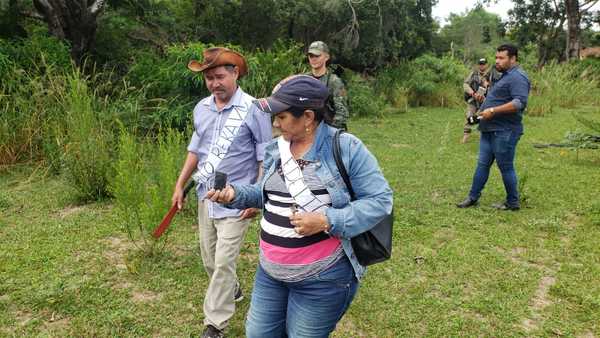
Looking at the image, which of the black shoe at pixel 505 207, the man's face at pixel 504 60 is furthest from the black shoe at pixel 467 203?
the man's face at pixel 504 60

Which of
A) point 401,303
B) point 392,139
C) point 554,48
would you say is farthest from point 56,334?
point 554,48

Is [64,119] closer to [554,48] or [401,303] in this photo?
[401,303]

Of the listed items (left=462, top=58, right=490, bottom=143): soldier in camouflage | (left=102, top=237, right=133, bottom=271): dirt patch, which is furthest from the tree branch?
(left=462, top=58, right=490, bottom=143): soldier in camouflage

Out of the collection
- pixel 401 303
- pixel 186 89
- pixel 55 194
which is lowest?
pixel 401 303

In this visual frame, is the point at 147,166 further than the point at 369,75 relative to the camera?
No

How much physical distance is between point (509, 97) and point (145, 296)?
13.5 ft

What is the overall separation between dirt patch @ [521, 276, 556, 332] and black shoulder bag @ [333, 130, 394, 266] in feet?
6.32

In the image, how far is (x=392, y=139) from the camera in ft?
33.4

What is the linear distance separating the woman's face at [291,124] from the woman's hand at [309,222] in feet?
1.17

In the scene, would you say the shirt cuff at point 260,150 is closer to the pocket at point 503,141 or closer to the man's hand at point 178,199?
the man's hand at point 178,199

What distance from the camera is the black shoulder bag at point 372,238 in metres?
1.91

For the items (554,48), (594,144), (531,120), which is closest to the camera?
(594,144)

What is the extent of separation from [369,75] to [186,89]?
10.3 m

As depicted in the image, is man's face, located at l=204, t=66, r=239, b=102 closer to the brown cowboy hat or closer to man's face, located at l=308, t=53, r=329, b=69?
the brown cowboy hat
